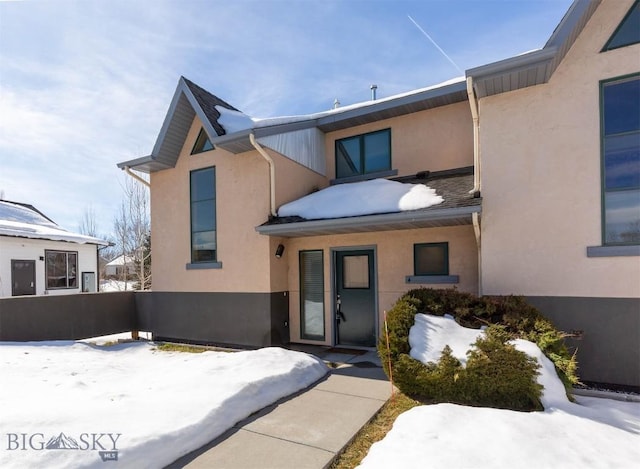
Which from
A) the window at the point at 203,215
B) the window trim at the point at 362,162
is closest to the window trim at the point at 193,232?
the window at the point at 203,215

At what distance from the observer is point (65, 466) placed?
2990mm

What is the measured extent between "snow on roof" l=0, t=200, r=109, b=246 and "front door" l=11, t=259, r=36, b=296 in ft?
4.29

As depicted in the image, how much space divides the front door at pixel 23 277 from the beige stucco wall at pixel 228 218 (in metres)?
9.73

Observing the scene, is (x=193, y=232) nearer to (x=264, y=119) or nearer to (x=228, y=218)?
(x=228, y=218)

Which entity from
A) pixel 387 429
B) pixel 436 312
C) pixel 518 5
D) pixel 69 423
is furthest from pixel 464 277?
pixel 69 423

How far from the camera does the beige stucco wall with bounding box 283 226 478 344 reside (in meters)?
7.14

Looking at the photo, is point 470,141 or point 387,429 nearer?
point 387,429

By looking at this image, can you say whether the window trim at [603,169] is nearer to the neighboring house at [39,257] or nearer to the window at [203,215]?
the window at [203,215]

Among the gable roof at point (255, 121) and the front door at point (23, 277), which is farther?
the front door at point (23, 277)

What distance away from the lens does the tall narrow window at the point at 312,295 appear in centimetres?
865

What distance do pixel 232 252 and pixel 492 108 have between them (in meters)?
6.66

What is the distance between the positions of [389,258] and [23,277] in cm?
1682

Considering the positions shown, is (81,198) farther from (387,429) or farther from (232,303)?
(387,429)

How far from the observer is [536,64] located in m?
5.38
